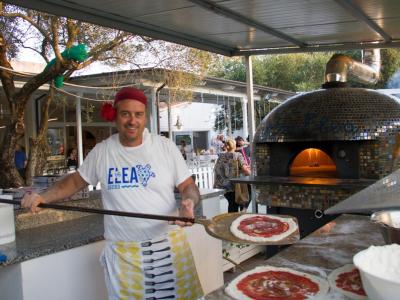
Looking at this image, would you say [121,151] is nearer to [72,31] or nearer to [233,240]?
[233,240]

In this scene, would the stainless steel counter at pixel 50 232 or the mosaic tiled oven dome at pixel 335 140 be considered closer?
the stainless steel counter at pixel 50 232

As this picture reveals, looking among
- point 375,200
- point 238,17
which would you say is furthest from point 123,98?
point 238,17

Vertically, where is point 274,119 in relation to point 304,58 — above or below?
below

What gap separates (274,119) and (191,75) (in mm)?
5339

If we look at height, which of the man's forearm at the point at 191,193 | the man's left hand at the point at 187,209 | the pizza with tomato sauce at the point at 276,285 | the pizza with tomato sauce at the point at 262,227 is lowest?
the pizza with tomato sauce at the point at 276,285

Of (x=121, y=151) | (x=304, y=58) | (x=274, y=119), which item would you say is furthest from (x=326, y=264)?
(x=304, y=58)

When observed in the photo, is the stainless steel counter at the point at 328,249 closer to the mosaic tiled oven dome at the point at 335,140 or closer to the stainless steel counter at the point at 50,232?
the stainless steel counter at the point at 50,232

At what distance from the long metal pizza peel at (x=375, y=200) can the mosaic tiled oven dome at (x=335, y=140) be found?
252 cm

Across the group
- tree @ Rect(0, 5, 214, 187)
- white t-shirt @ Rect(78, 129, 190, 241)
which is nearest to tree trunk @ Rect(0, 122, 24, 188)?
tree @ Rect(0, 5, 214, 187)

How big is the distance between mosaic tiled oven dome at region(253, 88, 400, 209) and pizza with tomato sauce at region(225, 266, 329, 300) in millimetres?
2426

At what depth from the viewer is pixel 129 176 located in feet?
7.61

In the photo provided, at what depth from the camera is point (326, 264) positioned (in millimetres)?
1869

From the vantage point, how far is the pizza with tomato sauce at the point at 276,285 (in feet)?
5.02

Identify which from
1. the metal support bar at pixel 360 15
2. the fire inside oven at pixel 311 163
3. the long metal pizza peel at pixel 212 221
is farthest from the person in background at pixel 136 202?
the fire inside oven at pixel 311 163
